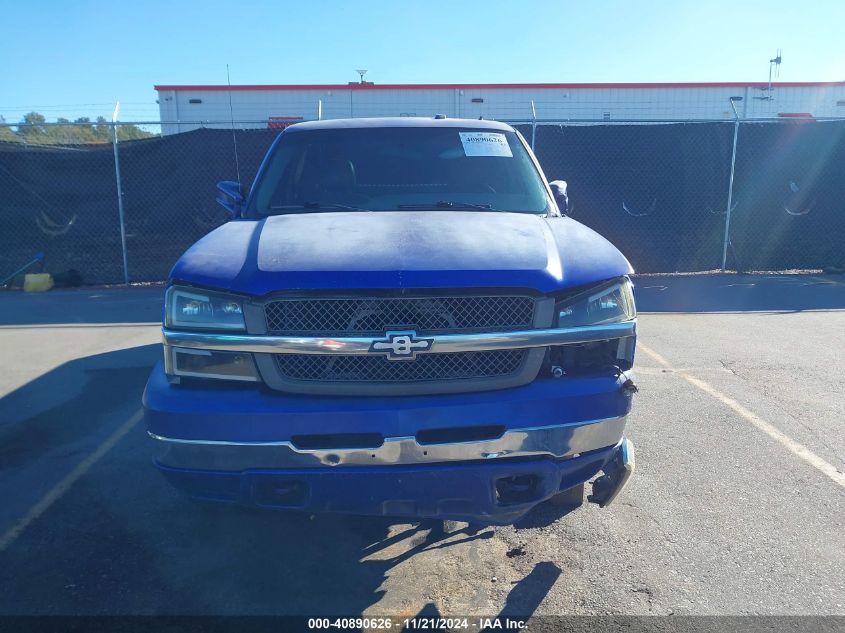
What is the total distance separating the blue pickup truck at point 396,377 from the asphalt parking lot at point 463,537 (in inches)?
18.5

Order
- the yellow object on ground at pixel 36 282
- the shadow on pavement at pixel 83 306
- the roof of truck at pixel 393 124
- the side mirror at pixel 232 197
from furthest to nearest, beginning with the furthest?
the yellow object on ground at pixel 36 282
the shadow on pavement at pixel 83 306
the roof of truck at pixel 393 124
the side mirror at pixel 232 197

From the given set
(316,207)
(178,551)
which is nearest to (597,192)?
(316,207)

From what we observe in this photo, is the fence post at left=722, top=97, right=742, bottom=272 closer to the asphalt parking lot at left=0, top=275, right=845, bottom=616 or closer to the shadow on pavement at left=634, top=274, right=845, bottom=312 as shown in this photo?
the shadow on pavement at left=634, top=274, right=845, bottom=312

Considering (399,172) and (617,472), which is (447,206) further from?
(617,472)

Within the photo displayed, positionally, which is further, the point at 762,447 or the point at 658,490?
the point at 762,447

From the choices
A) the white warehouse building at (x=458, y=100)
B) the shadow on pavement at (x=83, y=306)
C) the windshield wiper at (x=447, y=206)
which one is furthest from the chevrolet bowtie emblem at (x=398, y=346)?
the white warehouse building at (x=458, y=100)

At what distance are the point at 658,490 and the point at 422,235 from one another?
199 cm

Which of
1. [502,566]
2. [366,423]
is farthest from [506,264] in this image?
[502,566]

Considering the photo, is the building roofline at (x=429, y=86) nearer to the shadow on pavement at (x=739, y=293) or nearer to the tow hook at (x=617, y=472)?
the shadow on pavement at (x=739, y=293)

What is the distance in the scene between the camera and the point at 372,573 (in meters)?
3.00

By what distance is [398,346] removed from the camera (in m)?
2.56

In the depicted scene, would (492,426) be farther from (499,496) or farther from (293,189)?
(293,189)

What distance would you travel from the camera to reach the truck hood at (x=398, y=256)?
103 inches

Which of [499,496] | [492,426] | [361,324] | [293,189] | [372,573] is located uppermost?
[293,189]
